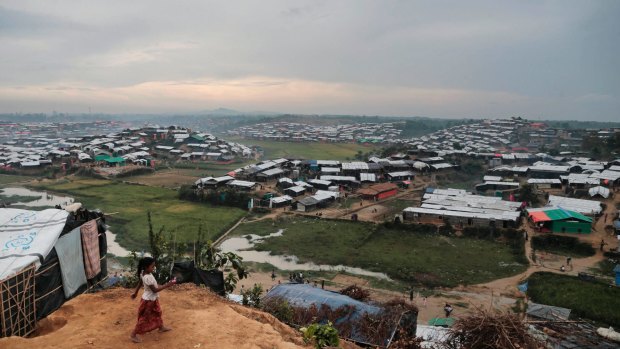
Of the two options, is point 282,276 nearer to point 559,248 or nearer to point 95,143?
point 559,248

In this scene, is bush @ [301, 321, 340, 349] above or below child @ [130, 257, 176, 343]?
below

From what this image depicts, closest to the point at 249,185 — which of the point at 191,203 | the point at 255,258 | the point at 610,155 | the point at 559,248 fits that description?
the point at 191,203

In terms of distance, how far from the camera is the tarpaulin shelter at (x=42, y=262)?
811cm

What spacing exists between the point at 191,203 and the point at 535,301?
1183 inches

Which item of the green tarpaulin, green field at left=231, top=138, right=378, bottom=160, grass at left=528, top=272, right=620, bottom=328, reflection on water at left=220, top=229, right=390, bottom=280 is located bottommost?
reflection on water at left=220, top=229, right=390, bottom=280

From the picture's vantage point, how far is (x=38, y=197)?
131 feet

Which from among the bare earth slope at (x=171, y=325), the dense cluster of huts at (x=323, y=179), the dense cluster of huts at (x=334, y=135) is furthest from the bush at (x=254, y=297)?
the dense cluster of huts at (x=334, y=135)

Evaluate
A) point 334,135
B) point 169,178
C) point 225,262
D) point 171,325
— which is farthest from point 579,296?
point 334,135

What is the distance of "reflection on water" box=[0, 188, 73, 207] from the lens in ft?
122

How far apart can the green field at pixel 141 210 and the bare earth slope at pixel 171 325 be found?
16.6m

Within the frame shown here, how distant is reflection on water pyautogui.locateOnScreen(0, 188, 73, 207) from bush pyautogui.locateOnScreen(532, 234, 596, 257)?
128 ft

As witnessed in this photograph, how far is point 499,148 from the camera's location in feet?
265

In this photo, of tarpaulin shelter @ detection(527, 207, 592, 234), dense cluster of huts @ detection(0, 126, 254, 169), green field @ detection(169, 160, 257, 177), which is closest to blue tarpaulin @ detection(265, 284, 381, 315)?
tarpaulin shelter @ detection(527, 207, 592, 234)

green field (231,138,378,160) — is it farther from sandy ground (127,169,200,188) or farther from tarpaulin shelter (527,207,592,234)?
tarpaulin shelter (527,207,592,234)
